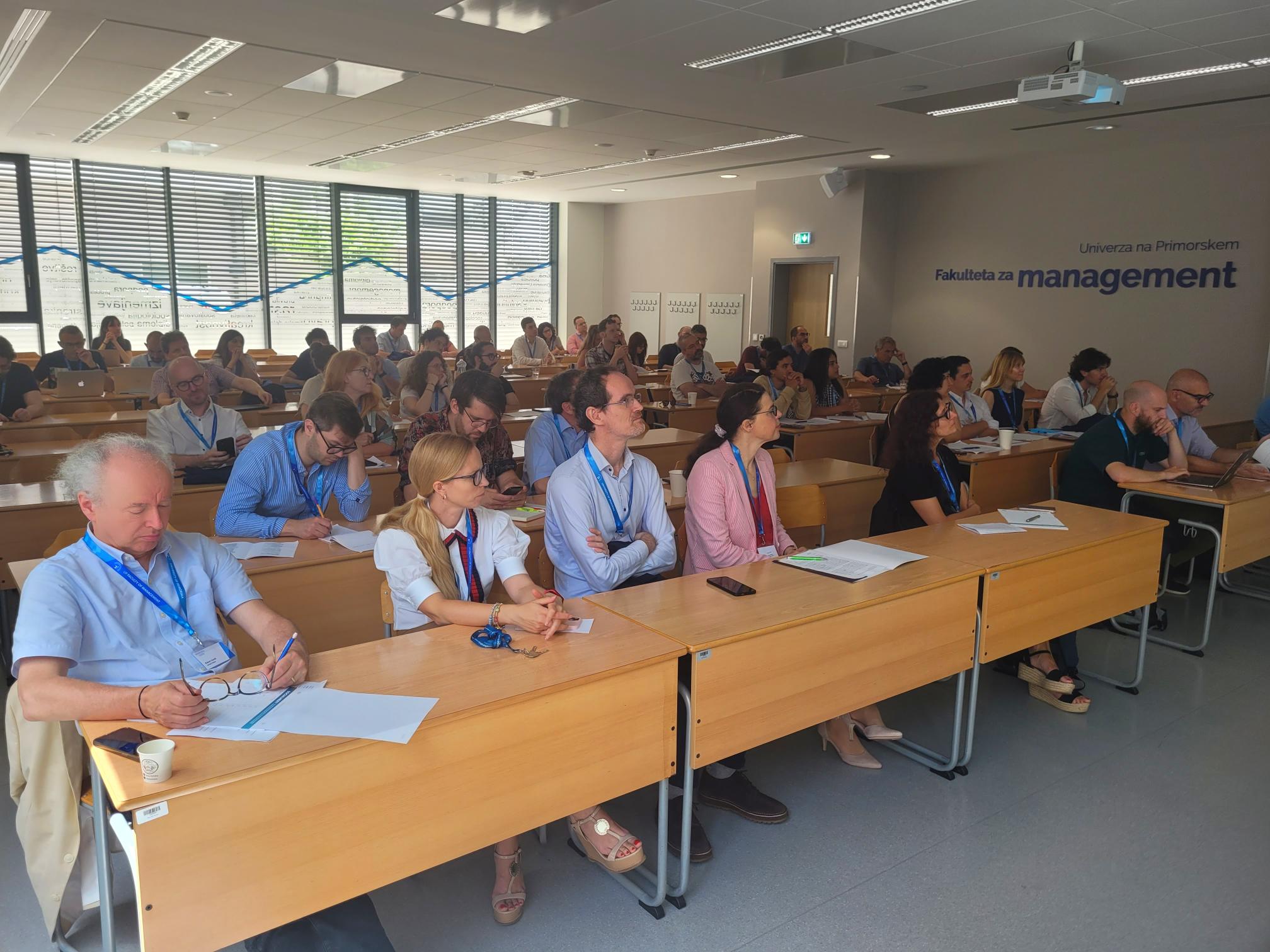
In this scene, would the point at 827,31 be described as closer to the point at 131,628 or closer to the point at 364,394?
the point at 364,394

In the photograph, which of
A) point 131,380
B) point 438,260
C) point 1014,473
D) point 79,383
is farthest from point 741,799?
point 438,260

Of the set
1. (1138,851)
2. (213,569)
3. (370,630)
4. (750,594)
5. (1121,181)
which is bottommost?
(1138,851)

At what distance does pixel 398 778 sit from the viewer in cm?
188

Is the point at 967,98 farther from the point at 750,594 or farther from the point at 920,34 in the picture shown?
the point at 750,594

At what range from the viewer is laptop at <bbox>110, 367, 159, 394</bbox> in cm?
891

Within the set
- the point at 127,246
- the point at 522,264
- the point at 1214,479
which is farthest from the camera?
the point at 522,264

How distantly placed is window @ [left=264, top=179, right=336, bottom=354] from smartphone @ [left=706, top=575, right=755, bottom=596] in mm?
12339

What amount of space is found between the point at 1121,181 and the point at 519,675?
390 inches

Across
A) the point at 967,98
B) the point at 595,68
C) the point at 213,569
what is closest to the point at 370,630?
the point at 213,569

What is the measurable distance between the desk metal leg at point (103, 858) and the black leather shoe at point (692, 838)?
1.40m

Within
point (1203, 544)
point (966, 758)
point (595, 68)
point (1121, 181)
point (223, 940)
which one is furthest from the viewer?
point (1121, 181)

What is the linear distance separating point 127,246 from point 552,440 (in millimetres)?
10601

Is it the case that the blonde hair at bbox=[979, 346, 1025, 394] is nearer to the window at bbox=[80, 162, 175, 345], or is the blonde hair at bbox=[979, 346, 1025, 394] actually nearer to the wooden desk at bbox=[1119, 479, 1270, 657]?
the wooden desk at bbox=[1119, 479, 1270, 657]

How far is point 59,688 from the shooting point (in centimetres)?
185
